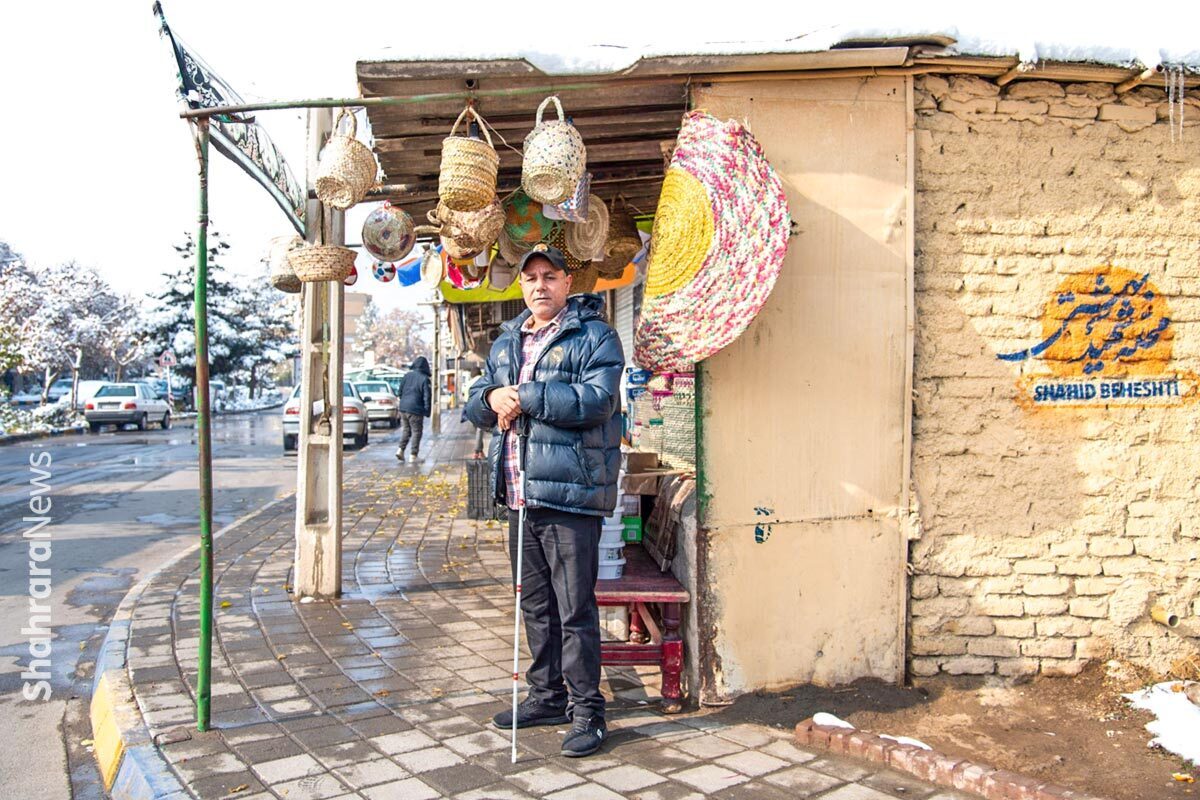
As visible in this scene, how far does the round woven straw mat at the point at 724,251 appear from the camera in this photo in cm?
399

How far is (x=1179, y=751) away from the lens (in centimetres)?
372

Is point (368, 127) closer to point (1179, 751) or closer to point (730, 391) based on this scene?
point (730, 391)

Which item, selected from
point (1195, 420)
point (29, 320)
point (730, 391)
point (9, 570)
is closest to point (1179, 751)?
point (1195, 420)

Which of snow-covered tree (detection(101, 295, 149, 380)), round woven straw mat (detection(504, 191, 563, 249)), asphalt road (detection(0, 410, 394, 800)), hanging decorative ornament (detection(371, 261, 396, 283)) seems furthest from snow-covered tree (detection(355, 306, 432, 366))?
round woven straw mat (detection(504, 191, 563, 249))

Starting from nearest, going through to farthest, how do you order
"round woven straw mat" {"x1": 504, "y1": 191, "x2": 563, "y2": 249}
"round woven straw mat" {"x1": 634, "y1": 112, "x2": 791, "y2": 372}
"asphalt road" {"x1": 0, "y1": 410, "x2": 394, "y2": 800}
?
"round woven straw mat" {"x1": 634, "y1": 112, "x2": 791, "y2": 372}, "asphalt road" {"x1": 0, "y1": 410, "x2": 394, "y2": 800}, "round woven straw mat" {"x1": 504, "y1": 191, "x2": 563, "y2": 249}

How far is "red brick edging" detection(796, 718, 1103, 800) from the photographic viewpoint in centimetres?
321

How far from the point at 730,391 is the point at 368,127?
8.63ft

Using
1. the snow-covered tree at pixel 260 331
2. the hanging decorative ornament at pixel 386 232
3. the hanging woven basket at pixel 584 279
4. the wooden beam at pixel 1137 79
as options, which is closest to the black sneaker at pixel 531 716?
the hanging decorative ornament at pixel 386 232

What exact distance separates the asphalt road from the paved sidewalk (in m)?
0.42

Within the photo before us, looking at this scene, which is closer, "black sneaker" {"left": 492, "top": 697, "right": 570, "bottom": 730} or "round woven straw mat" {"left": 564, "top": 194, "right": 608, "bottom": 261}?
"black sneaker" {"left": 492, "top": 697, "right": 570, "bottom": 730}

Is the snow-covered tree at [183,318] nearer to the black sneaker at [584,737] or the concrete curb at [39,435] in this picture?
the concrete curb at [39,435]

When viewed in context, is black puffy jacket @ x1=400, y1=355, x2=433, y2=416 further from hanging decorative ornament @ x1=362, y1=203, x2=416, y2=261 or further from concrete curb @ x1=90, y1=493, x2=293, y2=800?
concrete curb @ x1=90, y1=493, x2=293, y2=800

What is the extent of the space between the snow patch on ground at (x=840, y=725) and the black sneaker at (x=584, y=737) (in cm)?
98

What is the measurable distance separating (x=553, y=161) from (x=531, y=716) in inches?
101
